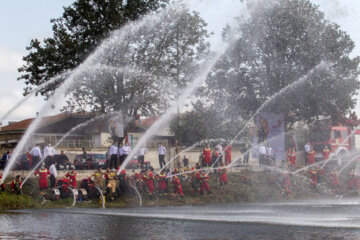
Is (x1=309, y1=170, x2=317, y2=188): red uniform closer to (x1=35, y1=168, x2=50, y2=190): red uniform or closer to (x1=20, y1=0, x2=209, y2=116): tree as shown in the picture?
(x1=20, y1=0, x2=209, y2=116): tree

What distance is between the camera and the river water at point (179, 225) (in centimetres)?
1675

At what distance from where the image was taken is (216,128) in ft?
156

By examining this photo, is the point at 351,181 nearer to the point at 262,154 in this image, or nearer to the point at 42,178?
the point at 262,154

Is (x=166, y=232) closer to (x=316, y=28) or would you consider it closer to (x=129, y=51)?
(x=129, y=51)

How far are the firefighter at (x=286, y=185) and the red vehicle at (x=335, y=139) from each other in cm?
1013

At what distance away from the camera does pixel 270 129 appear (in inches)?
1852

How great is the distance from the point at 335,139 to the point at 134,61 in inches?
771

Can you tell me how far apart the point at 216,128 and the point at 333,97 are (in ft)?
36.0

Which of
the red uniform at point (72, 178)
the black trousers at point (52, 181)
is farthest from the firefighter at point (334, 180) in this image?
the black trousers at point (52, 181)

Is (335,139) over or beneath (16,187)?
over

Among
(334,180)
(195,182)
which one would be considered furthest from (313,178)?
(195,182)

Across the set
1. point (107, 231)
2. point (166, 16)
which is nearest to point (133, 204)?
point (107, 231)

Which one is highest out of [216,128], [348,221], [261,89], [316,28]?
[316,28]

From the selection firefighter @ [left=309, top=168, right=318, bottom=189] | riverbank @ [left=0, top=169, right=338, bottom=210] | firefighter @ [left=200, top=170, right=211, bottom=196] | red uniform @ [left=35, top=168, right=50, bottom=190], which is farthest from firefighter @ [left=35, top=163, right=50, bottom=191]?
firefighter @ [left=309, top=168, right=318, bottom=189]
